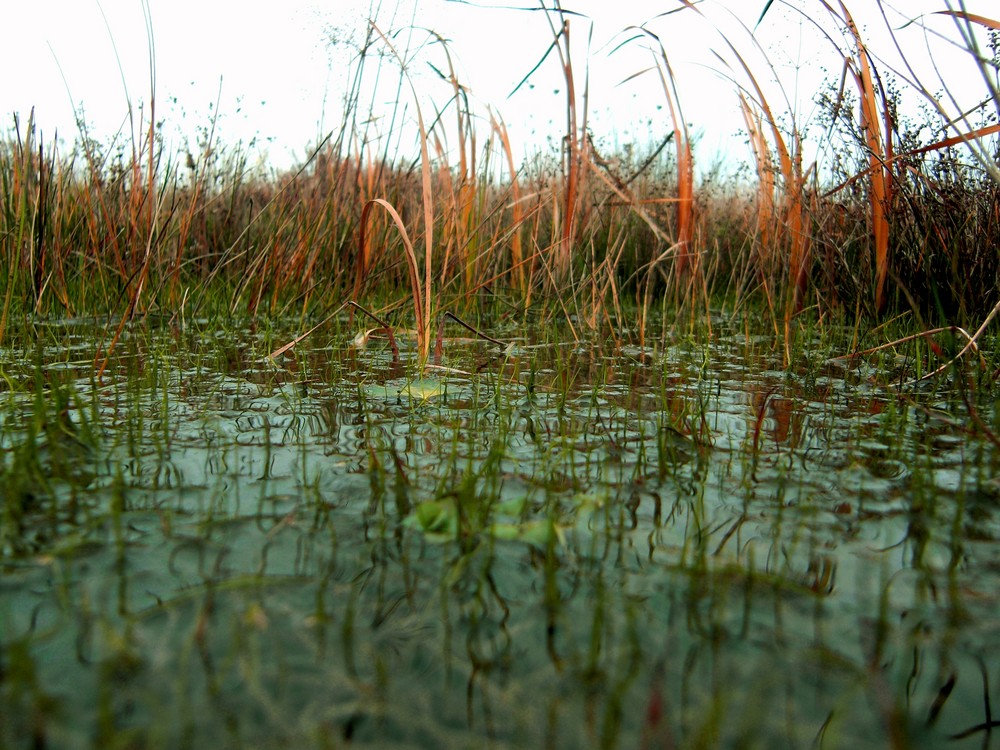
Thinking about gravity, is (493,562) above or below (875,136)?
below

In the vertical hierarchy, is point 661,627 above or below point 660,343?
below

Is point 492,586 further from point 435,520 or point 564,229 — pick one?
point 564,229

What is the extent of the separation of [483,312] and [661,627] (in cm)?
291

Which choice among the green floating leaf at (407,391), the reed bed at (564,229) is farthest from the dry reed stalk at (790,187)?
the green floating leaf at (407,391)

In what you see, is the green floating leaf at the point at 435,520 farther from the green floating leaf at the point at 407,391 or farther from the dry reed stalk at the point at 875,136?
the dry reed stalk at the point at 875,136

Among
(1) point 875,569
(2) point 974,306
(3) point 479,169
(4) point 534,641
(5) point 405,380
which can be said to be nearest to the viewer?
(4) point 534,641

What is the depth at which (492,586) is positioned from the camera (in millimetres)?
847

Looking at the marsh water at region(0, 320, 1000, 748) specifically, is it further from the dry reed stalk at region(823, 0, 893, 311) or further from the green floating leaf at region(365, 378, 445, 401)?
the dry reed stalk at region(823, 0, 893, 311)

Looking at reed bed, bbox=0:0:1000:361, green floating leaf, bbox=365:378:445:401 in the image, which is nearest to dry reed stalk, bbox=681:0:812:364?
reed bed, bbox=0:0:1000:361

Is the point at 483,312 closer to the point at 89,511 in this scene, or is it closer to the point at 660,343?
the point at 660,343

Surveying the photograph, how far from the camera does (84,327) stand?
287cm

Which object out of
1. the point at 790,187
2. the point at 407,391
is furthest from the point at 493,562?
the point at 790,187

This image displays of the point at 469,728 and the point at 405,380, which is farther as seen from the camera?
the point at 405,380

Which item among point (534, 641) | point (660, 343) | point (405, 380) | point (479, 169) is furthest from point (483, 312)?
point (534, 641)
